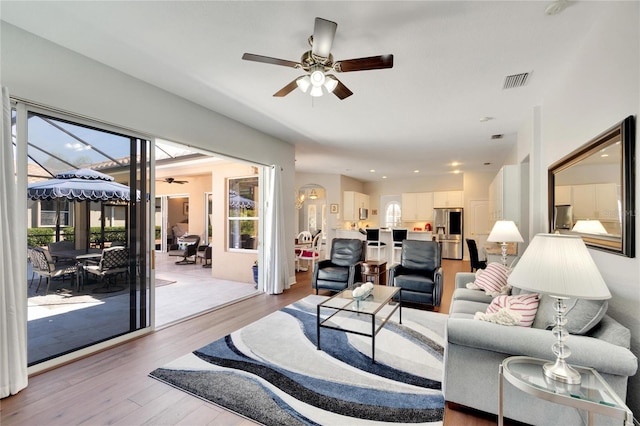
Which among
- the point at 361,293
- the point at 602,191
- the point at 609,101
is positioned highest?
the point at 609,101

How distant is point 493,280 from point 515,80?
7.30 ft

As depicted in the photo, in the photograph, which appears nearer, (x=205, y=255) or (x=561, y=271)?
(x=561, y=271)

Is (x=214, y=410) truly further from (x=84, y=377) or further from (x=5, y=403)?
(x=5, y=403)

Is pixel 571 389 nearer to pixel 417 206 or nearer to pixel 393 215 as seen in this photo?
pixel 417 206

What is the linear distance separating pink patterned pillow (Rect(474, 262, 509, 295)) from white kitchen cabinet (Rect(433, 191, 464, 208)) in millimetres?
6783

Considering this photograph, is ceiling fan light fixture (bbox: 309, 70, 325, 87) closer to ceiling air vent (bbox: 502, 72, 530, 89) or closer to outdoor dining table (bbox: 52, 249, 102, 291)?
ceiling air vent (bbox: 502, 72, 530, 89)

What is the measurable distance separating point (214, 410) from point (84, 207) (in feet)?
7.99

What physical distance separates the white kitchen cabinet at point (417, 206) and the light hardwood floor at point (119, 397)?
8.62 metres

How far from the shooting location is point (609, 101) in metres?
1.99

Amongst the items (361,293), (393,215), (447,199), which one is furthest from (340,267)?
(393,215)

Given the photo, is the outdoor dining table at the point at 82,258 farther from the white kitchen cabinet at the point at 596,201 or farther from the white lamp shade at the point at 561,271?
the white kitchen cabinet at the point at 596,201

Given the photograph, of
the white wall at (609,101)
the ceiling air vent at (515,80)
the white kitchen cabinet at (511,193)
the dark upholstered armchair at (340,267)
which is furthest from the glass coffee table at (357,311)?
the ceiling air vent at (515,80)

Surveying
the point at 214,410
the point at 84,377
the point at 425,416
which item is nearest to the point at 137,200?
the point at 84,377

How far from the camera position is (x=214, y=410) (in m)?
2.06
